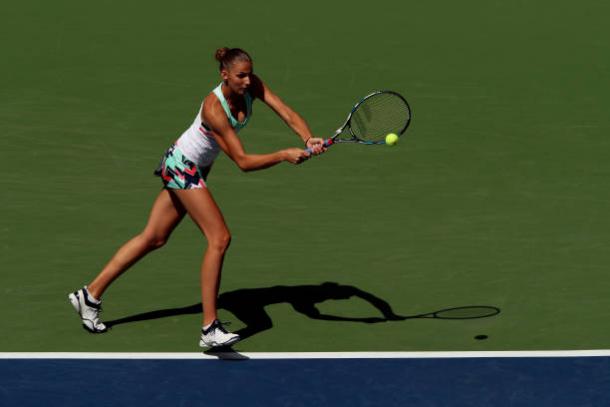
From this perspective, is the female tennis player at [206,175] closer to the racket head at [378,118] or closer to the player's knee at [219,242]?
the player's knee at [219,242]

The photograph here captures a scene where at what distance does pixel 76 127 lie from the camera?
47.7ft

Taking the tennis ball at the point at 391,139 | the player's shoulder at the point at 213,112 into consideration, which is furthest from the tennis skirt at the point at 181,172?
the tennis ball at the point at 391,139

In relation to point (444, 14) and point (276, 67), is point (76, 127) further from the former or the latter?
point (444, 14)

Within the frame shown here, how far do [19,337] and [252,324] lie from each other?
1.60 m

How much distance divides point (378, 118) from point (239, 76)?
1.18 m

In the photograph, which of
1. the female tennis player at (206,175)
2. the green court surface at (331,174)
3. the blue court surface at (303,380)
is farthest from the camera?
the green court surface at (331,174)

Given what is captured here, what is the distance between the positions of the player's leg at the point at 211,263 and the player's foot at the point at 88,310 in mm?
815

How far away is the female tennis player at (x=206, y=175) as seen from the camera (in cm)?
969

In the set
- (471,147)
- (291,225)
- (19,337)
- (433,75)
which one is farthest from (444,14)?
(19,337)

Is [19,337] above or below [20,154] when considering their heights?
below

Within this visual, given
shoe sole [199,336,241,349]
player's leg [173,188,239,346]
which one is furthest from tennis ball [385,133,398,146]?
shoe sole [199,336,241,349]

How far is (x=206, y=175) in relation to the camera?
10.0 metres

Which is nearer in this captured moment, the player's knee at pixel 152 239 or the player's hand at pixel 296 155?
the player's hand at pixel 296 155

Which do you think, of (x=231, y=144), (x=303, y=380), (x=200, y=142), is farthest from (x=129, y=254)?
(x=303, y=380)
